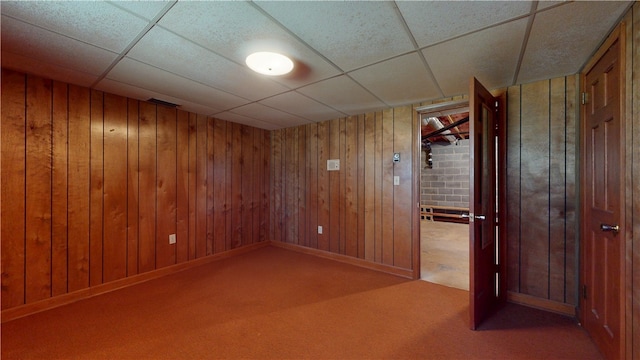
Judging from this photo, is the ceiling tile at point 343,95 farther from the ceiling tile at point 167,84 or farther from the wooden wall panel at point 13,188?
the wooden wall panel at point 13,188

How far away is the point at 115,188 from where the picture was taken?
270 centimetres

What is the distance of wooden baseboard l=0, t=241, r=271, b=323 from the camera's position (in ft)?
6.90

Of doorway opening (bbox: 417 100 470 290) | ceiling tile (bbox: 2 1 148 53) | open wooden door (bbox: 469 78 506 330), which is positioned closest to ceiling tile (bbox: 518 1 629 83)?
open wooden door (bbox: 469 78 506 330)

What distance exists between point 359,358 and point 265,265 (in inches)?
81.7

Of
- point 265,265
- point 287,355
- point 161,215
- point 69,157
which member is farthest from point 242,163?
point 287,355

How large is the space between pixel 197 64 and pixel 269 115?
158cm

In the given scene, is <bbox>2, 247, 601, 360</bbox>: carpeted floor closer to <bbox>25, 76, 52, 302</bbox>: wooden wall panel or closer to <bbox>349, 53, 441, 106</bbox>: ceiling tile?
<bbox>25, 76, 52, 302</bbox>: wooden wall panel

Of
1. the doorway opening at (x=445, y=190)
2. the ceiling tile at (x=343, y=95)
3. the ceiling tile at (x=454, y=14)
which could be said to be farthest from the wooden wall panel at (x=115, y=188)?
the doorway opening at (x=445, y=190)

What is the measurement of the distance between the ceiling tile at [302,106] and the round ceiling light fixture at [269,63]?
679mm

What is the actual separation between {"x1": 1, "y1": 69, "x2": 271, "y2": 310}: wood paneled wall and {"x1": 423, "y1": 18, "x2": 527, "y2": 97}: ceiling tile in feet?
10.2

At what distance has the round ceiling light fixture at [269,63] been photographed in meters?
1.79

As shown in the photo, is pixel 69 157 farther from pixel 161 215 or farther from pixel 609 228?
pixel 609 228

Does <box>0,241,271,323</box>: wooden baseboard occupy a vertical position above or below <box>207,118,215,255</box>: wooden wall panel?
below

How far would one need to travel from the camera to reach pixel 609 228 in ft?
4.99
